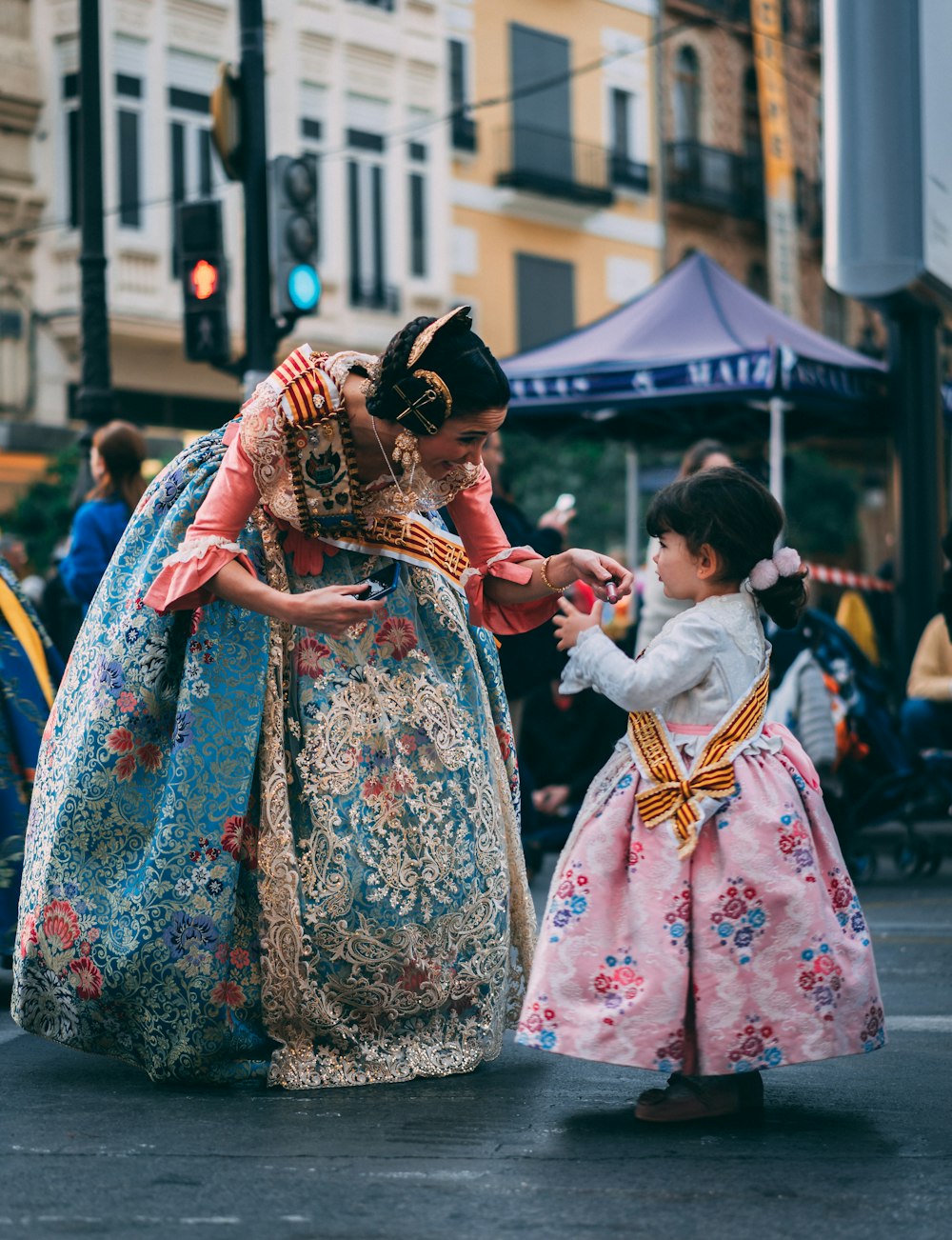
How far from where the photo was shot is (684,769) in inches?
159

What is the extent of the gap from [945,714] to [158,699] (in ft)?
20.0

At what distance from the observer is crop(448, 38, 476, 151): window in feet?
92.9

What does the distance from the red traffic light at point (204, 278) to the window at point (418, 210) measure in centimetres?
1723

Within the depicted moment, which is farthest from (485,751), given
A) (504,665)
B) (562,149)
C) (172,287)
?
(562,149)

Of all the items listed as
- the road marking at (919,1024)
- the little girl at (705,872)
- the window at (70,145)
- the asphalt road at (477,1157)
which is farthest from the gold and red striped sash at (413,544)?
the window at (70,145)

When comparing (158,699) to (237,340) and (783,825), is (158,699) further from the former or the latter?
(237,340)

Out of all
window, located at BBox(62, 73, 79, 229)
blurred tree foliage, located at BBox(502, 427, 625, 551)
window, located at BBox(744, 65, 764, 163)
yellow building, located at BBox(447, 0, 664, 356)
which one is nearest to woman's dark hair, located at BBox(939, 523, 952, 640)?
window, located at BBox(62, 73, 79, 229)

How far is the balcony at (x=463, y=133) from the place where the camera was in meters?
28.2

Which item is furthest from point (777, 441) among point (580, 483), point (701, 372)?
point (580, 483)

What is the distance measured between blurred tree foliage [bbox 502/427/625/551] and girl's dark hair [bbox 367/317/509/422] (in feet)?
70.2

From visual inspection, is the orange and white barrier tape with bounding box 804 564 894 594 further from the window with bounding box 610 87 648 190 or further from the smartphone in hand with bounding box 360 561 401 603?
the window with bounding box 610 87 648 190

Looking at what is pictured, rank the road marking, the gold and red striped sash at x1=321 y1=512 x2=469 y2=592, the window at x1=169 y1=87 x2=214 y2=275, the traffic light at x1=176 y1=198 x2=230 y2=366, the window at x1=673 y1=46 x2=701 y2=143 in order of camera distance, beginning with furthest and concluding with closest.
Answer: the window at x1=673 y1=46 x2=701 y2=143, the window at x1=169 y1=87 x2=214 y2=275, the traffic light at x1=176 y1=198 x2=230 y2=366, the road marking, the gold and red striped sash at x1=321 y1=512 x2=469 y2=592

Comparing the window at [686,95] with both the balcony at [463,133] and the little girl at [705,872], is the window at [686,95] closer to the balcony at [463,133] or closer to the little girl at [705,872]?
the balcony at [463,133]
